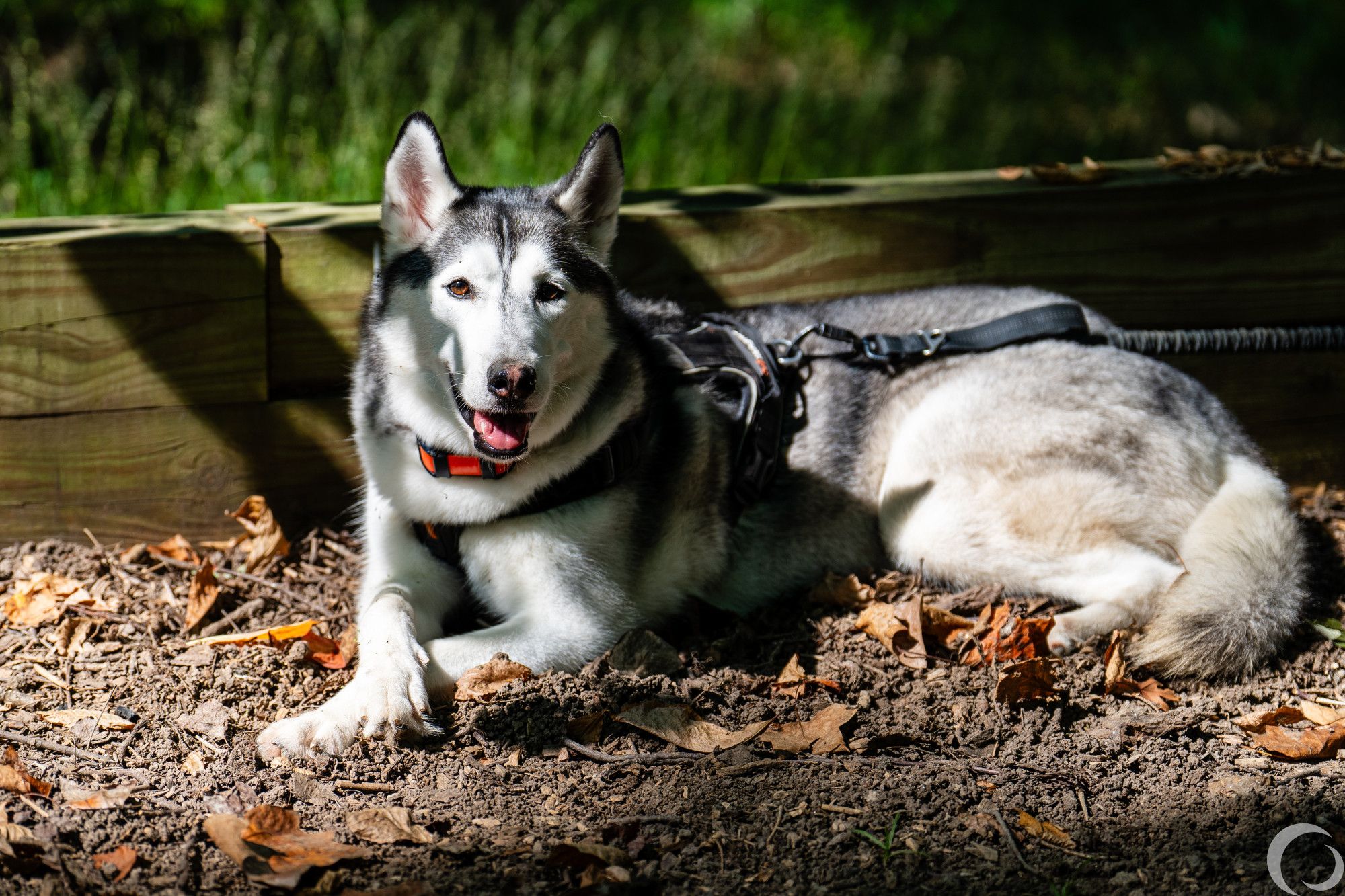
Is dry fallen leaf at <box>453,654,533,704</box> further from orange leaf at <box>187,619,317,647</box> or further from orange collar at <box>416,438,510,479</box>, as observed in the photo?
orange leaf at <box>187,619,317,647</box>

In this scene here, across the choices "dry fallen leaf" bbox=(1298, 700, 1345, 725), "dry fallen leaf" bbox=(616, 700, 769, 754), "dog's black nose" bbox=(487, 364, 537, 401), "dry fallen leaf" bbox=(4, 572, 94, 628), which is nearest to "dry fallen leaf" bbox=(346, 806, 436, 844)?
"dry fallen leaf" bbox=(616, 700, 769, 754)

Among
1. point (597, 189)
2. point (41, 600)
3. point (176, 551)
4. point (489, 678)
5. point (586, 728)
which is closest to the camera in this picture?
point (586, 728)

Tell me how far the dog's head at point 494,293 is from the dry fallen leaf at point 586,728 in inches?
27.5

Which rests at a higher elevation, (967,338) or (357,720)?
(967,338)

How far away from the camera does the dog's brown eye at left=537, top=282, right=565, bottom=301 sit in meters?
3.03

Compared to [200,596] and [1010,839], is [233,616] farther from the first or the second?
[1010,839]

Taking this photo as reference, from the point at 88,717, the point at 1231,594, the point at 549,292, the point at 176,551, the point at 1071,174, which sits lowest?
the point at 176,551

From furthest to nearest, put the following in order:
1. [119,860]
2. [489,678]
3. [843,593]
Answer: [843,593] < [489,678] < [119,860]

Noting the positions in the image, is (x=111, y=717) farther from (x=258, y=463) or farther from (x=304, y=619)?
(x=258, y=463)

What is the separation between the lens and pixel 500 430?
→ 2.96 meters

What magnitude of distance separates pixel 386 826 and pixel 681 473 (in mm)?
1460

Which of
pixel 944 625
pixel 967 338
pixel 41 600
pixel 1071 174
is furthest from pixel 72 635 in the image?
pixel 1071 174

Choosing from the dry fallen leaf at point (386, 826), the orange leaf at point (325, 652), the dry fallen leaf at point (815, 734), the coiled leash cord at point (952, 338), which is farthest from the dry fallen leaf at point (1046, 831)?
the orange leaf at point (325, 652)

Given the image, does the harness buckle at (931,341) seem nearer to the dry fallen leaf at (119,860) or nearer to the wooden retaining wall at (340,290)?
the wooden retaining wall at (340,290)
